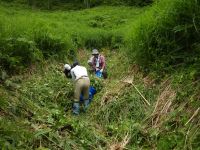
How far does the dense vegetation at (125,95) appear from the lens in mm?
4574

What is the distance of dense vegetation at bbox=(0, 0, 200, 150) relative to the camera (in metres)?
4.57

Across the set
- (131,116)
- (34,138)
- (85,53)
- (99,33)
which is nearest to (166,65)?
(131,116)

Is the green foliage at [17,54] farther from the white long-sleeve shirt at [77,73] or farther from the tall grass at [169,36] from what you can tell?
the tall grass at [169,36]

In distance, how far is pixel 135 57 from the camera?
24.0 feet

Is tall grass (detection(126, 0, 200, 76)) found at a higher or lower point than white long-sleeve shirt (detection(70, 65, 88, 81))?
higher

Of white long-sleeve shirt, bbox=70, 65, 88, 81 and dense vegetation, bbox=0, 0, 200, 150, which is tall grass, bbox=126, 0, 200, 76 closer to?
dense vegetation, bbox=0, 0, 200, 150

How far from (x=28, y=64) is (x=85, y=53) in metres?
4.73

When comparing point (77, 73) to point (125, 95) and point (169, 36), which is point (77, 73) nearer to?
point (125, 95)

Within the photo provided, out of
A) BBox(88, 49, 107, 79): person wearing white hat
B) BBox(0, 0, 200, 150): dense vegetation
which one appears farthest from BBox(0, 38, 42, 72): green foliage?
BBox(88, 49, 107, 79): person wearing white hat

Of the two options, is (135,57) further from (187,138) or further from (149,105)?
(187,138)

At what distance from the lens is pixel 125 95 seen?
627cm

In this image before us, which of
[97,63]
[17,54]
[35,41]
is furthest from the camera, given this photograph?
[97,63]

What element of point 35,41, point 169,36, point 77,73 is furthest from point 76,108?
point 35,41

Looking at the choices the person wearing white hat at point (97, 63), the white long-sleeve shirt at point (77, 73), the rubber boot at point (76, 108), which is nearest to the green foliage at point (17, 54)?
the white long-sleeve shirt at point (77, 73)
